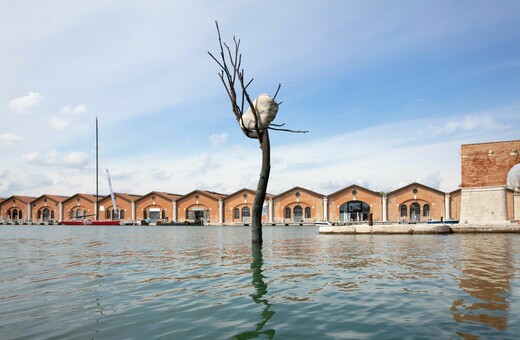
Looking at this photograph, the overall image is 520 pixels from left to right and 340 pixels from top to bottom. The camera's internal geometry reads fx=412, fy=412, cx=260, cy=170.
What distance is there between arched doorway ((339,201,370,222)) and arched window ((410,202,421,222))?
21.2 ft

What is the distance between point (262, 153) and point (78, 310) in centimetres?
914

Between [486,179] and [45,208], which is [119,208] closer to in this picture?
[45,208]

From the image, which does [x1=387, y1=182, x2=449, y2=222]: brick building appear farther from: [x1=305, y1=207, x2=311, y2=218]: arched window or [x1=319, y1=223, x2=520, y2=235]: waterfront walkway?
[x1=319, y1=223, x2=520, y2=235]: waterfront walkway

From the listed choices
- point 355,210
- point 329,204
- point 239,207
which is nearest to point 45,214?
point 239,207

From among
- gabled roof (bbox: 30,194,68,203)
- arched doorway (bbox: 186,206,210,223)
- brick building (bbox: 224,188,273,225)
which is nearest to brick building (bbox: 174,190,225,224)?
arched doorway (bbox: 186,206,210,223)

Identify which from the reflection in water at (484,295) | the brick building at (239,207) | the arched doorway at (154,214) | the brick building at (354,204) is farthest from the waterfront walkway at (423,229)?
the arched doorway at (154,214)

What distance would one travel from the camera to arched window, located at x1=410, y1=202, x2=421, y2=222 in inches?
2441

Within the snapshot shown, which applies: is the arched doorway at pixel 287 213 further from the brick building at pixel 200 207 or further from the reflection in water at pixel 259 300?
the reflection in water at pixel 259 300

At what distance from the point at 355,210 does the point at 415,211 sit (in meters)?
8.95

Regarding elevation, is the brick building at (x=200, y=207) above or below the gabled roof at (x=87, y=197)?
below

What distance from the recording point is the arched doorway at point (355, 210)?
65.0 meters

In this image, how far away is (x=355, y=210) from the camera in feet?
216

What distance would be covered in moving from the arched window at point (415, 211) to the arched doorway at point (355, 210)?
6.46 m

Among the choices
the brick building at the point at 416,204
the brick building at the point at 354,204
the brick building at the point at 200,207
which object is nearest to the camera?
the brick building at the point at 416,204
